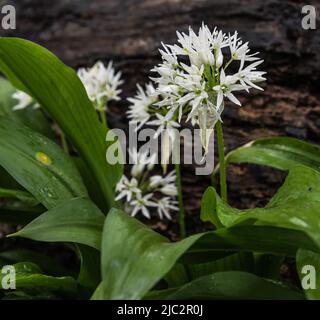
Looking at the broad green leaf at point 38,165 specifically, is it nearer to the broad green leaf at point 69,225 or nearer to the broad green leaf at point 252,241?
the broad green leaf at point 69,225

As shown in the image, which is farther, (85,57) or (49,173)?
(85,57)

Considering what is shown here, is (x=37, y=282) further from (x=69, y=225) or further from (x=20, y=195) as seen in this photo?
(x=20, y=195)

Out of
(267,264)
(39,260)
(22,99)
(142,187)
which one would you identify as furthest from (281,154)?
(22,99)

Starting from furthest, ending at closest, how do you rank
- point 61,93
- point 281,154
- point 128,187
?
point 128,187 → point 281,154 → point 61,93

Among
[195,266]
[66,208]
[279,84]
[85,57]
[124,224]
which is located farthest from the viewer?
[85,57]

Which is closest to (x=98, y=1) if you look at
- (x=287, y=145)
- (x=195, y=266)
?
(x=287, y=145)

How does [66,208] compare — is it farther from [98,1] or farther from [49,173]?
[98,1]
